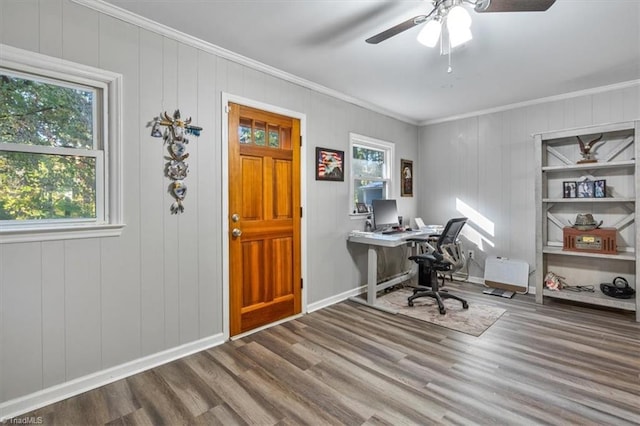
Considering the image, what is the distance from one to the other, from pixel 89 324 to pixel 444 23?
3040 millimetres

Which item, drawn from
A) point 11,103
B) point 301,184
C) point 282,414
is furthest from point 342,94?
point 282,414

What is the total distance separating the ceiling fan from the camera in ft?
4.97

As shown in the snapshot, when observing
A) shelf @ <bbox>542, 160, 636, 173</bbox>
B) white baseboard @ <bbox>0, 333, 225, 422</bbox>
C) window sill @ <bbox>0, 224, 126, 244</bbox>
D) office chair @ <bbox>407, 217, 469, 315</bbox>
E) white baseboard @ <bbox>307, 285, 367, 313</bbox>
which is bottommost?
white baseboard @ <bbox>0, 333, 225, 422</bbox>

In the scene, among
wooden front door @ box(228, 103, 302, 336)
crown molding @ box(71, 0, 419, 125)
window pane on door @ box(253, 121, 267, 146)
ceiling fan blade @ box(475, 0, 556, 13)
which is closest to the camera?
ceiling fan blade @ box(475, 0, 556, 13)

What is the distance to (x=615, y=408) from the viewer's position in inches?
69.5

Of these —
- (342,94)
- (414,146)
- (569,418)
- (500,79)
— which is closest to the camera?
(569,418)

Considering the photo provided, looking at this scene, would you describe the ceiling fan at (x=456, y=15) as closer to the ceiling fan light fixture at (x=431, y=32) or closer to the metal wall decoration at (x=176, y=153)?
the ceiling fan light fixture at (x=431, y=32)

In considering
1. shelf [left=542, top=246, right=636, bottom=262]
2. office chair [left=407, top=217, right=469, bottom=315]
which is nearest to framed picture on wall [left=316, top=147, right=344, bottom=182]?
office chair [left=407, top=217, right=469, bottom=315]

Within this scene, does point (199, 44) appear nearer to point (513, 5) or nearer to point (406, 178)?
point (513, 5)

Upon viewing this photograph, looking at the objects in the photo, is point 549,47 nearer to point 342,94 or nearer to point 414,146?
point 342,94

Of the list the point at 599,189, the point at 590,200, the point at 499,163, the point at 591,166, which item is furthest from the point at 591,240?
the point at 499,163

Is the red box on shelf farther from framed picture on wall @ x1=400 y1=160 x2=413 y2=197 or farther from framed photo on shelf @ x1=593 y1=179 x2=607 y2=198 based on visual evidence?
framed picture on wall @ x1=400 y1=160 x2=413 y2=197

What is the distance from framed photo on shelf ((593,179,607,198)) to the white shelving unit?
64mm

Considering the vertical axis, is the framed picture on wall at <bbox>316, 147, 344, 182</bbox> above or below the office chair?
above
